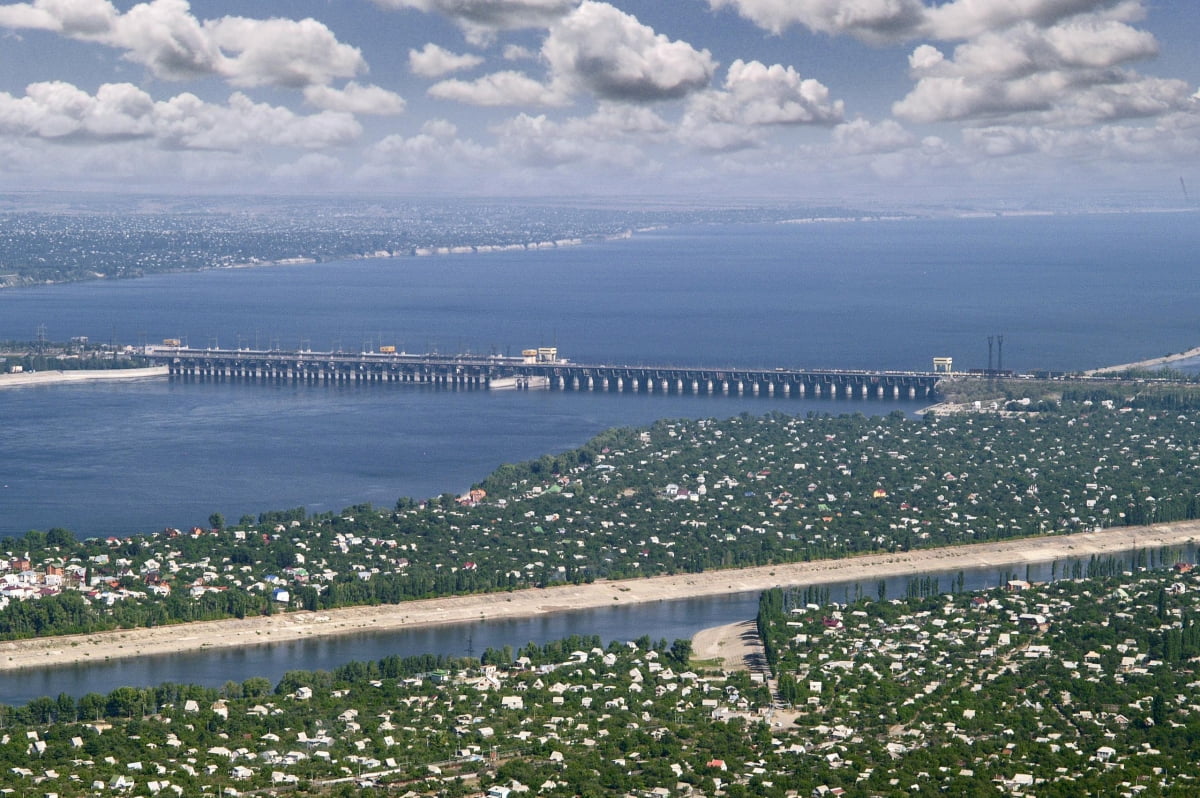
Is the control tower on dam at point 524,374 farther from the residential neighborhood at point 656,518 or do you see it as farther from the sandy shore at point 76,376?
the residential neighborhood at point 656,518

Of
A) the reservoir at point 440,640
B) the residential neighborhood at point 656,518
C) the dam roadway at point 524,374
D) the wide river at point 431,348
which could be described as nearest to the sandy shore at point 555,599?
the reservoir at point 440,640

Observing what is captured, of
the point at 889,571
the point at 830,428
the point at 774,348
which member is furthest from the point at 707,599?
the point at 774,348

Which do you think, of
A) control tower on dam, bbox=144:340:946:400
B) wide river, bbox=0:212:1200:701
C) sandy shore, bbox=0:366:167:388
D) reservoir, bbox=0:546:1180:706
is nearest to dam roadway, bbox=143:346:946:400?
control tower on dam, bbox=144:340:946:400

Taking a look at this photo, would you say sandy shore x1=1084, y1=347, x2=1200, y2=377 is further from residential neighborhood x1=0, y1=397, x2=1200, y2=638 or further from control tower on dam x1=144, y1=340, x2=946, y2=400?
residential neighborhood x1=0, y1=397, x2=1200, y2=638

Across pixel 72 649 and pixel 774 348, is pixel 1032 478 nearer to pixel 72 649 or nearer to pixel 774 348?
pixel 72 649

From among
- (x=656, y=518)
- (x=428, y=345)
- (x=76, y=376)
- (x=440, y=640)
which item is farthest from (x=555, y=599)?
(x=428, y=345)

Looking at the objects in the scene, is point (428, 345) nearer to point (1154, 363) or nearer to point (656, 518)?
point (1154, 363)
